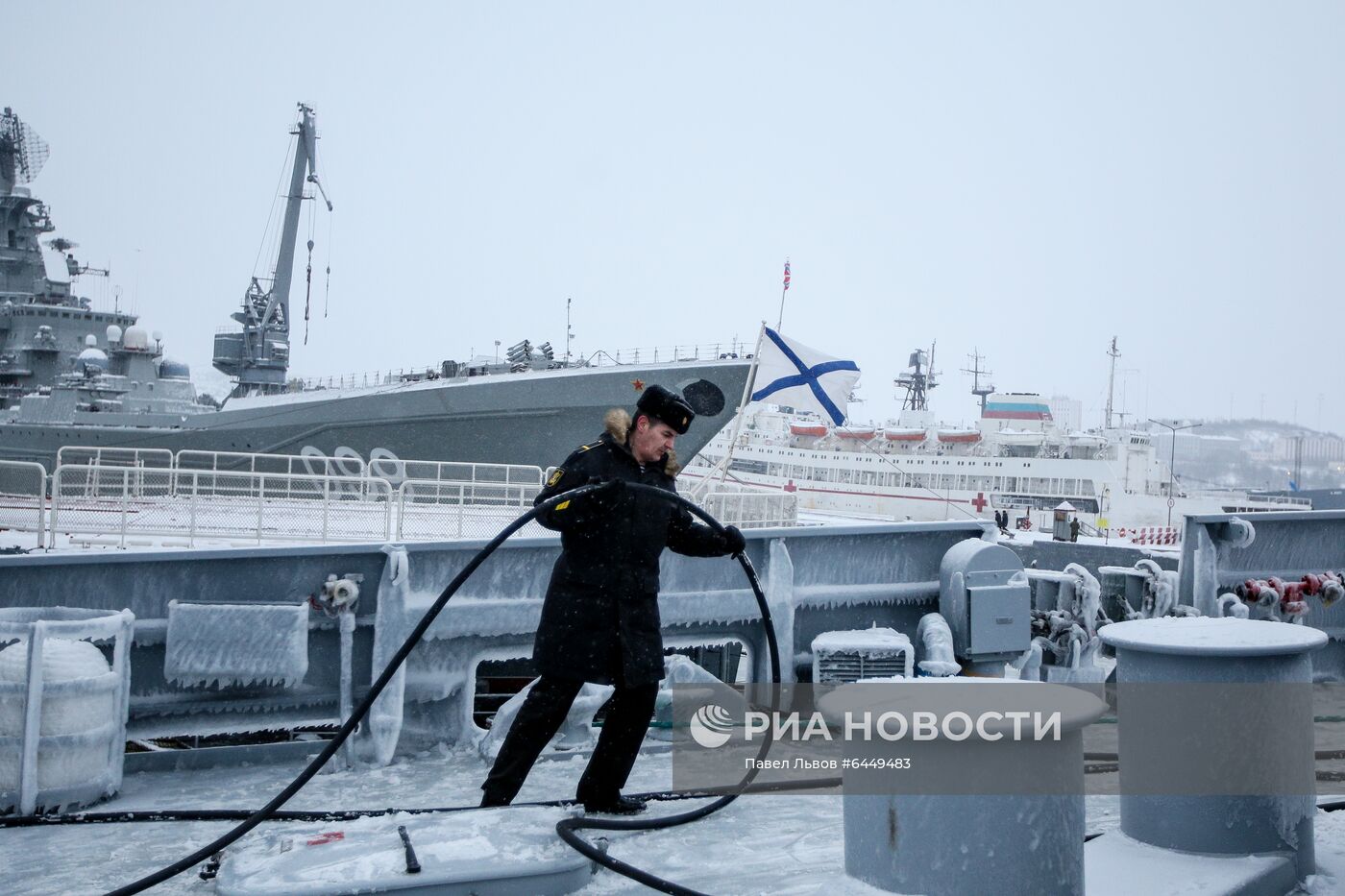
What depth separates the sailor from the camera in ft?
10.4

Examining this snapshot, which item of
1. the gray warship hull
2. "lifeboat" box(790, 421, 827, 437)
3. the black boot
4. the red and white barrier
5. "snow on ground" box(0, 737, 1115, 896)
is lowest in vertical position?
the red and white barrier

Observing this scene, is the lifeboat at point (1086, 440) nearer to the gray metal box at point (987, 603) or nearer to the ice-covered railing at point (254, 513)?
the ice-covered railing at point (254, 513)

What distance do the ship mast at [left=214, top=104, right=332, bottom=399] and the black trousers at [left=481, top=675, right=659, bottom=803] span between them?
93.0 ft

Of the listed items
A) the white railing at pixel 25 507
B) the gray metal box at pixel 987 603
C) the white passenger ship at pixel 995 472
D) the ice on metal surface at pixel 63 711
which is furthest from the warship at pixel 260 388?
the white passenger ship at pixel 995 472

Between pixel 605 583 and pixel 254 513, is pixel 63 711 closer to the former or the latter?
pixel 605 583

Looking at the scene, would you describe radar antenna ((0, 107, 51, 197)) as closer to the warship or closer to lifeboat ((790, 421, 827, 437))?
the warship

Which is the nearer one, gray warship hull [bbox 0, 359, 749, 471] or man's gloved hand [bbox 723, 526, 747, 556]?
man's gloved hand [bbox 723, 526, 747, 556]

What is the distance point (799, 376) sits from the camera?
10.2 metres

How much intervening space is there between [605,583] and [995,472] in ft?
142

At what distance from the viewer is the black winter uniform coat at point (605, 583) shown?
317cm

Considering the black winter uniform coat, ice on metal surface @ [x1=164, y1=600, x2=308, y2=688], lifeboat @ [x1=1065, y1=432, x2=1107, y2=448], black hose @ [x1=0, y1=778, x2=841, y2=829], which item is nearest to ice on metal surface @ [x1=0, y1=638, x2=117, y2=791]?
black hose @ [x1=0, y1=778, x2=841, y2=829]

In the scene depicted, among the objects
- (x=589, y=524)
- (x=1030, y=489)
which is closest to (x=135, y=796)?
(x=589, y=524)

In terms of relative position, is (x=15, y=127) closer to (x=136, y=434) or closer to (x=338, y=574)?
(x=136, y=434)

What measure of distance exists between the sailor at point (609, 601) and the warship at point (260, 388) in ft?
42.8
